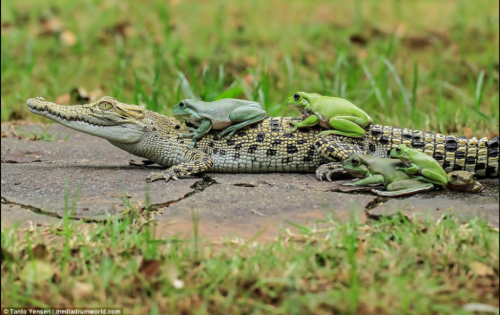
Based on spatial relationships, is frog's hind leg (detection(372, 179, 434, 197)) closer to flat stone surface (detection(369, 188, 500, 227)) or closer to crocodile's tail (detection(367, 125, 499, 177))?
flat stone surface (detection(369, 188, 500, 227))

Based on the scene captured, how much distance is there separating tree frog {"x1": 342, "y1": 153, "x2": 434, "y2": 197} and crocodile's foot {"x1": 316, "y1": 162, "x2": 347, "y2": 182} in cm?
15

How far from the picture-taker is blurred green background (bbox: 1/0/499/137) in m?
7.84

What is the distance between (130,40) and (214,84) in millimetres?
3160

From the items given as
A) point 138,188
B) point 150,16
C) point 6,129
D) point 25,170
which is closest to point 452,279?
point 138,188

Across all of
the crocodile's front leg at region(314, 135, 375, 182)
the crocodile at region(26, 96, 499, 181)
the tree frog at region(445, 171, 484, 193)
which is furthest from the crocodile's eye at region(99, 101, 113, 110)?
the tree frog at region(445, 171, 484, 193)

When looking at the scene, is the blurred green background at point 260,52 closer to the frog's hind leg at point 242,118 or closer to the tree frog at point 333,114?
the frog's hind leg at point 242,118

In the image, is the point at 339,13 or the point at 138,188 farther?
the point at 339,13

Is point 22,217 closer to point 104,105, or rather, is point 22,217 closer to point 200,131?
point 104,105

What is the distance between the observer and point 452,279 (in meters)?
3.42

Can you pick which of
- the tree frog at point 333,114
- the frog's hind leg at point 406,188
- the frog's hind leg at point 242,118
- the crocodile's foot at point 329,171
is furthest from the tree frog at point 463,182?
the frog's hind leg at point 242,118

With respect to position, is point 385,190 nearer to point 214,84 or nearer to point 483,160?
point 483,160

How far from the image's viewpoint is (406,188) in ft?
14.4

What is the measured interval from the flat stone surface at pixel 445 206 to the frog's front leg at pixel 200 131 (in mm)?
1607

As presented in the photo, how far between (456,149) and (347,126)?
0.85 metres
